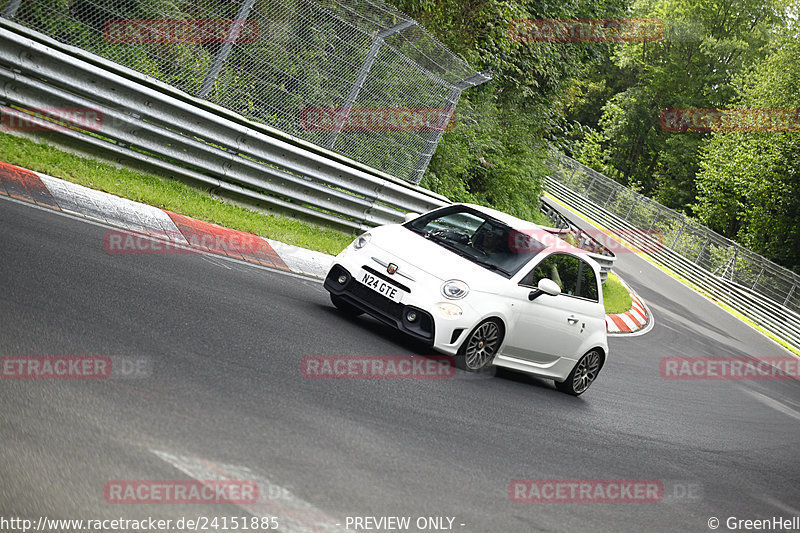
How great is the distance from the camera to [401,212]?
1401 centimetres

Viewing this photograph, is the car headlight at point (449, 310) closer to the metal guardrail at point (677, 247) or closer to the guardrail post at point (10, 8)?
the guardrail post at point (10, 8)

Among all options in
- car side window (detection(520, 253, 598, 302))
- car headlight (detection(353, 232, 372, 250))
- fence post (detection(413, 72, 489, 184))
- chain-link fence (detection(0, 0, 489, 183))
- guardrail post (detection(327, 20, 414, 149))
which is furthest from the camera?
fence post (detection(413, 72, 489, 184))

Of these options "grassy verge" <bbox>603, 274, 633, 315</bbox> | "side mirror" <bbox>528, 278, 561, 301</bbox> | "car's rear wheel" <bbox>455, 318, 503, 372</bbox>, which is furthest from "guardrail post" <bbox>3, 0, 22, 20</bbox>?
"grassy verge" <bbox>603, 274, 633, 315</bbox>

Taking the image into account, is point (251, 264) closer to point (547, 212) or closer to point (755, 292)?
point (547, 212)

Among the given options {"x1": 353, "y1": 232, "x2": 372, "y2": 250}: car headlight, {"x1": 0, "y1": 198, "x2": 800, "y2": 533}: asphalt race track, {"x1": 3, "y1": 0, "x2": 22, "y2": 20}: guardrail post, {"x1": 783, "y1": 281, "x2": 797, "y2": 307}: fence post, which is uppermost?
{"x1": 783, "y1": 281, "x2": 797, "y2": 307}: fence post

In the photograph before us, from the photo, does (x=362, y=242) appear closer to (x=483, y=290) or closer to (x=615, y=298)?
(x=483, y=290)

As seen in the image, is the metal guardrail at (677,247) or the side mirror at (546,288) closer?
the side mirror at (546,288)

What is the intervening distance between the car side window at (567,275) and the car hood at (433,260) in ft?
1.76

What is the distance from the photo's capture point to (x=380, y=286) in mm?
8117

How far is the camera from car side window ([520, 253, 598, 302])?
29.4 ft

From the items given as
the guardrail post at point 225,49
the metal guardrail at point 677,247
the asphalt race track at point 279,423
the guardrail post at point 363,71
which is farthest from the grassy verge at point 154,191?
the metal guardrail at point 677,247

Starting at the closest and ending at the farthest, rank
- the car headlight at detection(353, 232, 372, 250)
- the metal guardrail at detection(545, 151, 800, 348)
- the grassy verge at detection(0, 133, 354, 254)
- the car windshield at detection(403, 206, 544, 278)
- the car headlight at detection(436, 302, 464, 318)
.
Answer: the car headlight at detection(436, 302, 464, 318)
the car headlight at detection(353, 232, 372, 250)
the car windshield at detection(403, 206, 544, 278)
the grassy verge at detection(0, 133, 354, 254)
the metal guardrail at detection(545, 151, 800, 348)

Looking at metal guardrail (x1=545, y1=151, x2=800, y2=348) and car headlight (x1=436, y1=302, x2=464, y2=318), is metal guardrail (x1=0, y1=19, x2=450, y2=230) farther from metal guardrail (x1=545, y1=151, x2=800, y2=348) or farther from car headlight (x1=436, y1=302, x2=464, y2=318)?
metal guardrail (x1=545, y1=151, x2=800, y2=348)

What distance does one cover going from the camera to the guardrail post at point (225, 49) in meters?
11.0
